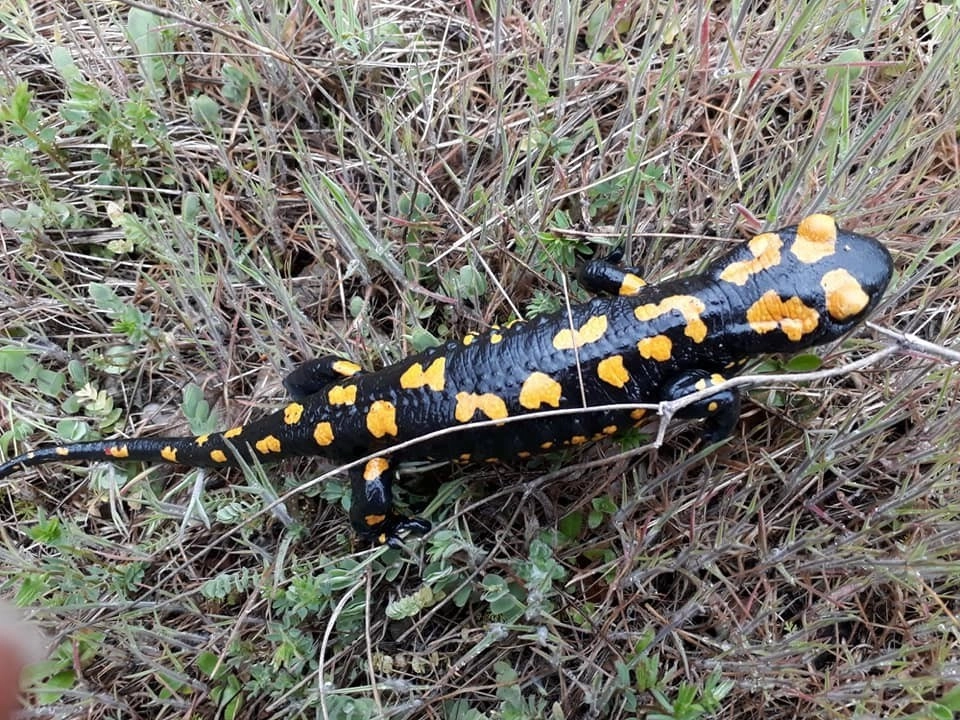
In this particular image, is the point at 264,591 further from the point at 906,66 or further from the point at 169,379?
the point at 906,66

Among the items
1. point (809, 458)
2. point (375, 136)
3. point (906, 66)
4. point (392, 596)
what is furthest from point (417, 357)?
point (906, 66)

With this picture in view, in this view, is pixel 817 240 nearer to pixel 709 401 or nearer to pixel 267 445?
pixel 709 401

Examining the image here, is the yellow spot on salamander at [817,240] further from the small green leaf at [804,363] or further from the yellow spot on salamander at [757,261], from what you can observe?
the small green leaf at [804,363]

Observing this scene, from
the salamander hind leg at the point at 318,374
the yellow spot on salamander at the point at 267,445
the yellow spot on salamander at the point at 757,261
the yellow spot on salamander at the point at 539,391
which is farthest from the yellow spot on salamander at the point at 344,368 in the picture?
the yellow spot on salamander at the point at 757,261

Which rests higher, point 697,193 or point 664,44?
point 664,44

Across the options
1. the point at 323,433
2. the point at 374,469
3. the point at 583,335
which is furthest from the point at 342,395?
the point at 583,335

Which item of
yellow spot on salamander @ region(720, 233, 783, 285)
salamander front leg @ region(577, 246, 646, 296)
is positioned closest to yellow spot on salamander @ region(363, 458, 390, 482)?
salamander front leg @ region(577, 246, 646, 296)
